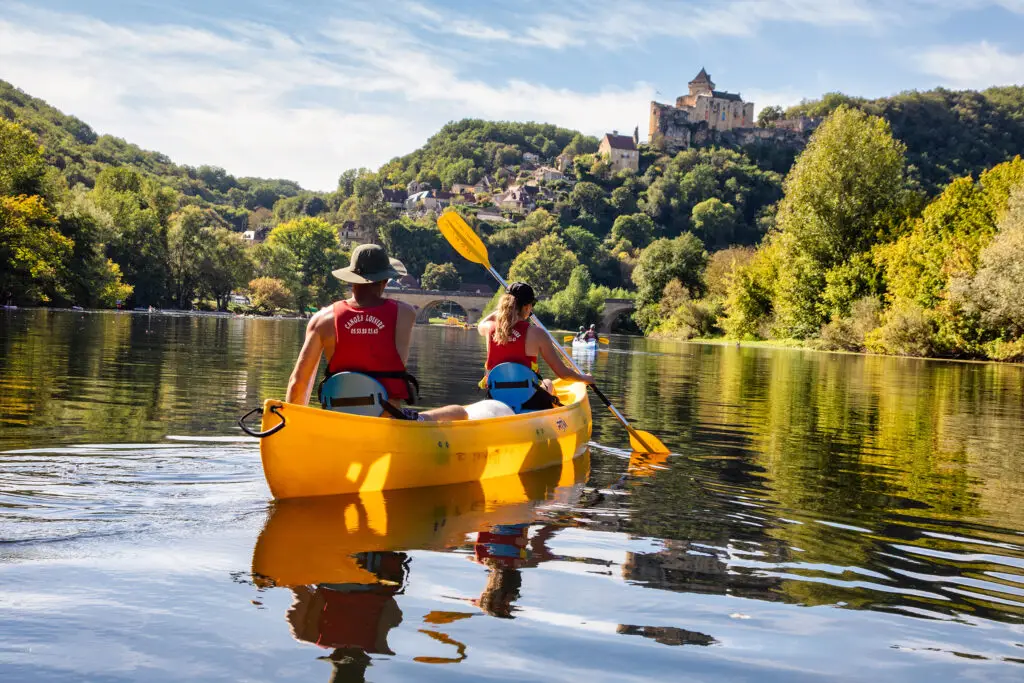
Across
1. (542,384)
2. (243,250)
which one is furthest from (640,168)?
(542,384)

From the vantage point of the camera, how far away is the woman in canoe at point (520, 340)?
849cm

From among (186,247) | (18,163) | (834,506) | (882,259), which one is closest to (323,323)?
(834,506)

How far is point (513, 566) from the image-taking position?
5090 millimetres

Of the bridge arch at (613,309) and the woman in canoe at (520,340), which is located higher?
the bridge arch at (613,309)

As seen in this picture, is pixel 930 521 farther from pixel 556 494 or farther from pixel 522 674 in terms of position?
pixel 522 674

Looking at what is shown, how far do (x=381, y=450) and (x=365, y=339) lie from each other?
32.0 inches

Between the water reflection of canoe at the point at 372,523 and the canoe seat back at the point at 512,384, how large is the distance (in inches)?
43.2

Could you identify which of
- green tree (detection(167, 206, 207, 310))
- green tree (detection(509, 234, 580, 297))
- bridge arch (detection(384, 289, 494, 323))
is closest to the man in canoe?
green tree (detection(167, 206, 207, 310))

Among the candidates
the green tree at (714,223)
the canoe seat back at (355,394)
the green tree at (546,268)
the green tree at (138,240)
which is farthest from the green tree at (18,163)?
the green tree at (714,223)

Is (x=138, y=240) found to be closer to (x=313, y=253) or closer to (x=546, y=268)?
(x=313, y=253)

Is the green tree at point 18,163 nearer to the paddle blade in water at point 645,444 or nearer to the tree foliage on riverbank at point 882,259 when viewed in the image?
the tree foliage on riverbank at point 882,259

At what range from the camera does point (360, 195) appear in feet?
584

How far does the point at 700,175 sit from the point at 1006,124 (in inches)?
2786

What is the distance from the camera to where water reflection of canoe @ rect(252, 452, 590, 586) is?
4.80 m
